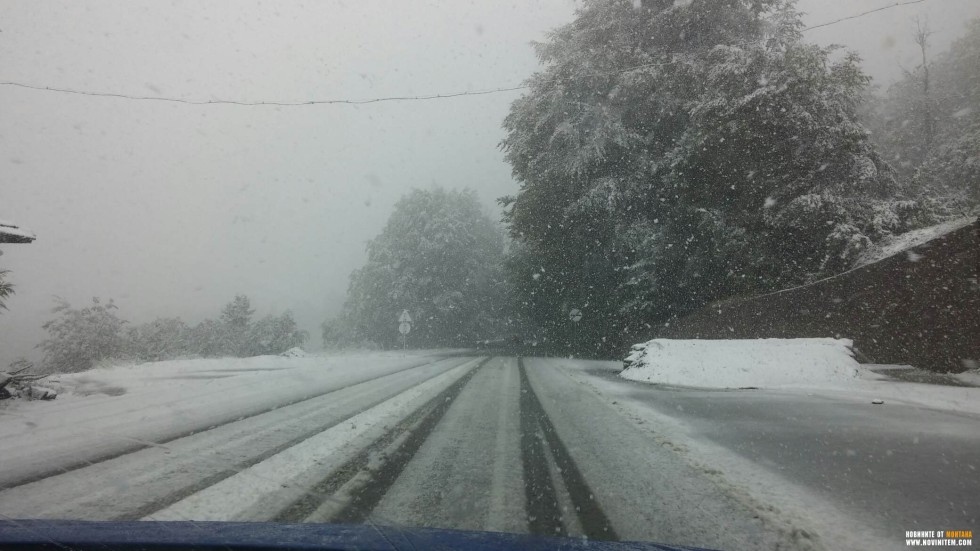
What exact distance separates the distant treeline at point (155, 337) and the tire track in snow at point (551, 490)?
1115 inches

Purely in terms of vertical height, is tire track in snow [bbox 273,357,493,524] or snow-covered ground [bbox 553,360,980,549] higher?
Result: snow-covered ground [bbox 553,360,980,549]

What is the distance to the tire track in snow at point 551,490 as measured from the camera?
8.17 feet

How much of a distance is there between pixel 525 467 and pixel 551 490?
0.57 metres

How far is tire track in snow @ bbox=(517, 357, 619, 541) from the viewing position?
249 cm

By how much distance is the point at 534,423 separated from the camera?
5.40 metres

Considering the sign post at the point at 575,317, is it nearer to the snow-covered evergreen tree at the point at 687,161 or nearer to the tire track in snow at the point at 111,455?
the snow-covered evergreen tree at the point at 687,161

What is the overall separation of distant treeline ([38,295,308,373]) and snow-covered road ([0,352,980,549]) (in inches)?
1031

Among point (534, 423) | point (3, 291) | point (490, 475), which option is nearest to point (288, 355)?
point (3, 291)

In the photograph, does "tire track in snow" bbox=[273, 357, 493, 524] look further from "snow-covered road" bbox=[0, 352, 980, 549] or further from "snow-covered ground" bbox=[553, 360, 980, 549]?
"snow-covered ground" bbox=[553, 360, 980, 549]

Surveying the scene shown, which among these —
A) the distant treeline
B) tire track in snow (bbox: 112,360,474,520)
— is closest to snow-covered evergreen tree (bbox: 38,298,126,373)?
the distant treeline

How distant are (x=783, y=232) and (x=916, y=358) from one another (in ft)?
18.4

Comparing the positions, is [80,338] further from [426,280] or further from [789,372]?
[789,372]

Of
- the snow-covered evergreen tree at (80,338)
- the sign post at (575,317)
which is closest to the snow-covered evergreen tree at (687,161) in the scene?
the sign post at (575,317)

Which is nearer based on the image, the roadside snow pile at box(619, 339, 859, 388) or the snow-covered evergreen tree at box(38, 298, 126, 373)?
the roadside snow pile at box(619, 339, 859, 388)
